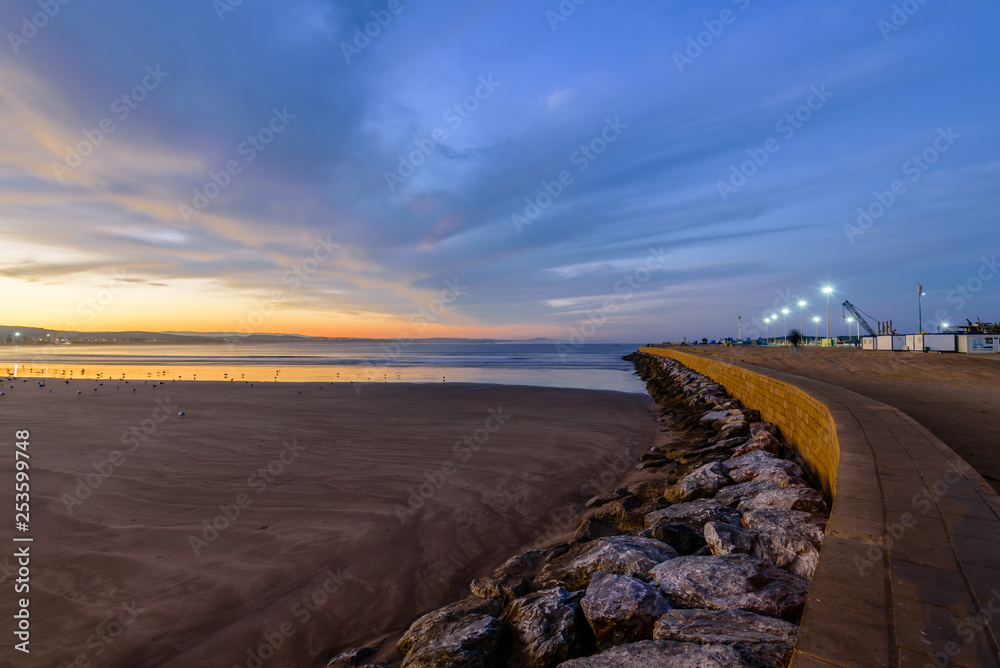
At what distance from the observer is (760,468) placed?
18.8ft

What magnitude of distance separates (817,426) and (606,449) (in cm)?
481

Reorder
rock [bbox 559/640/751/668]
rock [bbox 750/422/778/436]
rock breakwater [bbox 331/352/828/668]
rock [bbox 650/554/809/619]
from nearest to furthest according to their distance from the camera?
rock [bbox 559/640/751/668] < rock breakwater [bbox 331/352/828/668] < rock [bbox 650/554/809/619] < rock [bbox 750/422/778/436]

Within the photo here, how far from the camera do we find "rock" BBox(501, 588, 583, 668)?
9.64 feet

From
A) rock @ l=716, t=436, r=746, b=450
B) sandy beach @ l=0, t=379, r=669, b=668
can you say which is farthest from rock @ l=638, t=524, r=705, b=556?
rock @ l=716, t=436, r=746, b=450

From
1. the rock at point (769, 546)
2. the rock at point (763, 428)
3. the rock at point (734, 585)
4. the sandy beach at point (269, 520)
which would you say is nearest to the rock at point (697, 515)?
the rock at point (769, 546)

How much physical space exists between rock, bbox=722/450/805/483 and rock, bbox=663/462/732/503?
0.15m

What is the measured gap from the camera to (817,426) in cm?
606

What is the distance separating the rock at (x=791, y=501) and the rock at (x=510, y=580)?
239 centimetres

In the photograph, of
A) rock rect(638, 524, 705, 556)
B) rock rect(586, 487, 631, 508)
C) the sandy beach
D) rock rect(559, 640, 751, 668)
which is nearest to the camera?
rock rect(559, 640, 751, 668)

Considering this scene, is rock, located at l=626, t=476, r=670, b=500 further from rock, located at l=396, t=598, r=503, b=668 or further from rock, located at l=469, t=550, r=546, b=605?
rock, located at l=396, t=598, r=503, b=668

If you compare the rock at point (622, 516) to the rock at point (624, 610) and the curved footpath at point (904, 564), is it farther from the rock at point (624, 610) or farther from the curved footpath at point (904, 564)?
the rock at point (624, 610)

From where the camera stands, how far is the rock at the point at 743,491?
197 inches

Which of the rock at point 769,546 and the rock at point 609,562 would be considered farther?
the rock at point 609,562

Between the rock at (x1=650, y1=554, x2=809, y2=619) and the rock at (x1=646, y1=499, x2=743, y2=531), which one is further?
the rock at (x1=646, y1=499, x2=743, y2=531)
